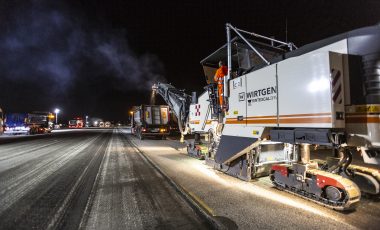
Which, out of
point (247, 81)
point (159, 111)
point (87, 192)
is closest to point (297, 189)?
point (247, 81)

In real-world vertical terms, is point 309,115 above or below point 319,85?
below

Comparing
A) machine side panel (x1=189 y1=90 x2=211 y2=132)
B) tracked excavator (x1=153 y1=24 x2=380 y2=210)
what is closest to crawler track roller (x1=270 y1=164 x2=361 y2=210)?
tracked excavator (x1=153 y1=24 x2=380 y2=210)

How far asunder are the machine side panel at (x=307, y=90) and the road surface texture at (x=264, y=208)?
151 cm

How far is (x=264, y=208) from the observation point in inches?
194

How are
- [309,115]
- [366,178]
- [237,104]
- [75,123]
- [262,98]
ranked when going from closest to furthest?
[309,115] → [366,178] → [262,98] → [237,104] → [75,123]

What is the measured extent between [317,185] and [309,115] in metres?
1.35

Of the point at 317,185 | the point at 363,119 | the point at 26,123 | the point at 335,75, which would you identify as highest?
the point at 335,75

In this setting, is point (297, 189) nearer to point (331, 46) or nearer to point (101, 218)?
point (331, 46)

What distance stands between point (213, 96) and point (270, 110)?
3051mm

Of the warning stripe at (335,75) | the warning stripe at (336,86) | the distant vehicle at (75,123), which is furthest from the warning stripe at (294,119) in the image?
the distant vehicle at (75,123)

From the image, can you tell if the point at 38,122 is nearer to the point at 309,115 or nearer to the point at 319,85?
the point at 309,115

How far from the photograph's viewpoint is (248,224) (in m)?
4.18

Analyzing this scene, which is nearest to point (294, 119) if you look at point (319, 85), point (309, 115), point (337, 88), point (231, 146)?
point (309, 115)

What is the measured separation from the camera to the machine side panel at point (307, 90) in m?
4.47
